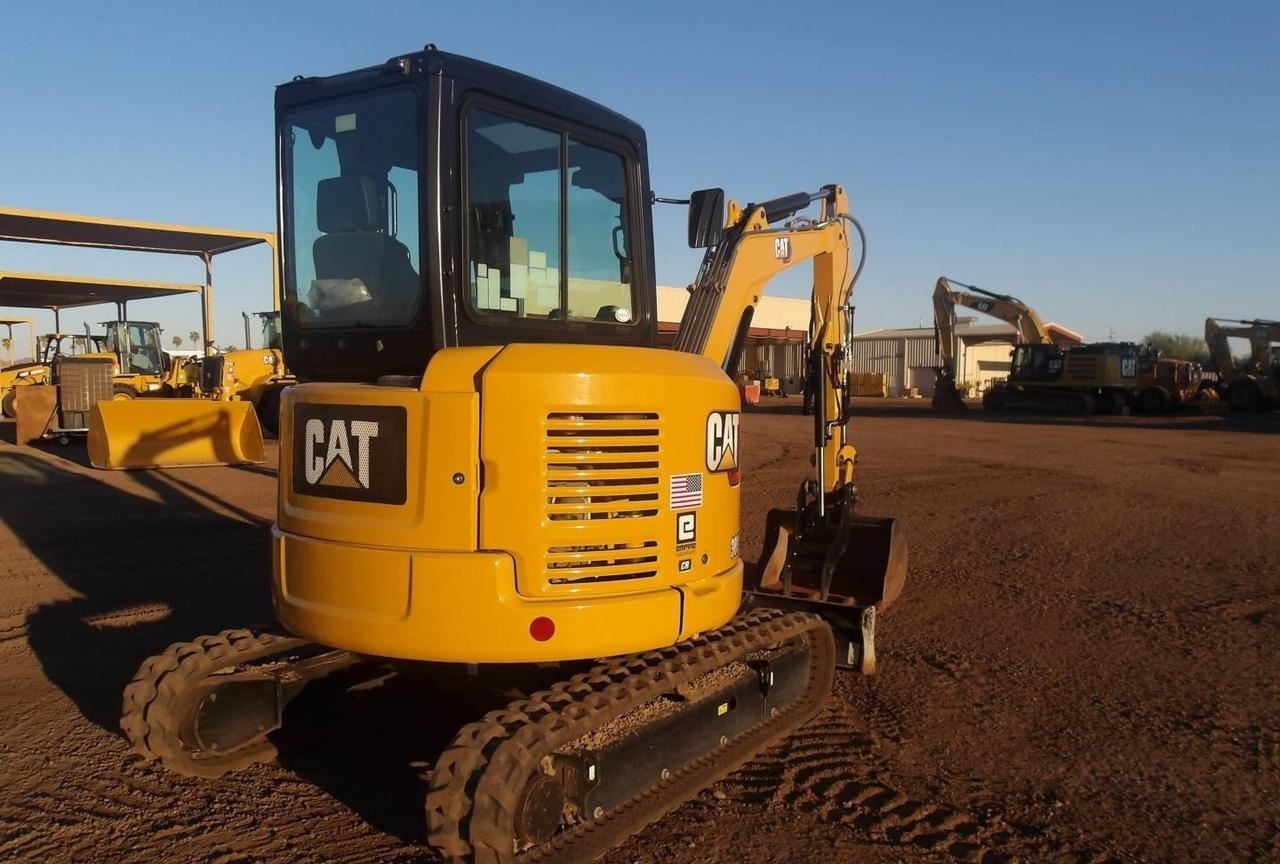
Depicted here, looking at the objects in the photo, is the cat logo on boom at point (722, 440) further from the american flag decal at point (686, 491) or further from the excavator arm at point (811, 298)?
the excavator arm at point (811, 298)

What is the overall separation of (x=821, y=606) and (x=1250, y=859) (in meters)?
2.39

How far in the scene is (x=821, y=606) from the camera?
5758 mm

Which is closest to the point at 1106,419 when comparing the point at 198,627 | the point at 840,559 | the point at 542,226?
the point at 840,559

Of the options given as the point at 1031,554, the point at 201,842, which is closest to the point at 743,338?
the point at 201,842

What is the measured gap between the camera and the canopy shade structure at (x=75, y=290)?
2698 cm

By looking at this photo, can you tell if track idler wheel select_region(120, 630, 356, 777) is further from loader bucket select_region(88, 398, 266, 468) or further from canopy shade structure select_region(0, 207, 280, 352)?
canopy shade structure select_region(0, 207, 280, 352)

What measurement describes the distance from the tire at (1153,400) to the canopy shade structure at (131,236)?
95.3ft

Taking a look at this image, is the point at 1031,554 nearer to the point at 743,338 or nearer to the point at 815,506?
the point at 815,506

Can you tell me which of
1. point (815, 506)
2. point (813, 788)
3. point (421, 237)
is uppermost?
point (421, 237)

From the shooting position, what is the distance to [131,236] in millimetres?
24031

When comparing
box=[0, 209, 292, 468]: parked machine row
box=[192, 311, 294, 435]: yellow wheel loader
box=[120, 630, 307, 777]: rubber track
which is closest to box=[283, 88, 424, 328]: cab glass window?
box=[120, 630, 307, 777]: rubber track

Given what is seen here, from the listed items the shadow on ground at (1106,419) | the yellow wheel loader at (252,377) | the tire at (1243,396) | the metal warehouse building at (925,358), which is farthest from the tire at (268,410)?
the metal warehouse building at (925,358)

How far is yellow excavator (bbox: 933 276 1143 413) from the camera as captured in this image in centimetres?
3519

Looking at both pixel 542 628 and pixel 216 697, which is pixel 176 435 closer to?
pixel 216 697
